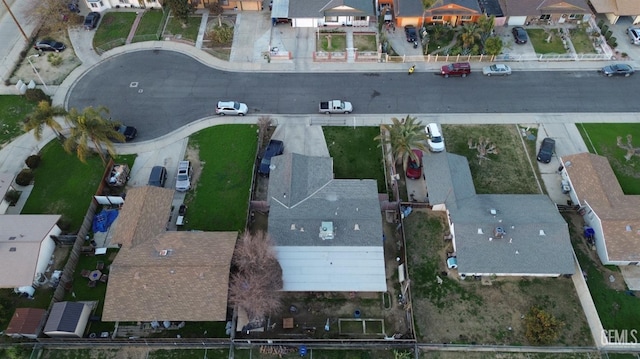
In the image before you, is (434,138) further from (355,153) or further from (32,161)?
(32,161)

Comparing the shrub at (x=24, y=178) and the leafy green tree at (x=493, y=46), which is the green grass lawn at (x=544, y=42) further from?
the shrub at (x=24, y=178)

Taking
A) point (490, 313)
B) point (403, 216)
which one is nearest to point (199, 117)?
point (403, 216)

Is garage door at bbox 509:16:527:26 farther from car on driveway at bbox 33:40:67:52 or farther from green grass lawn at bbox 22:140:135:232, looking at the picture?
car on driveway at bbox 33:40:67:52

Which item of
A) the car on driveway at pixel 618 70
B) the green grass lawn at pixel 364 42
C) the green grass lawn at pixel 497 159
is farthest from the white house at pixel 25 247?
the car on driveway at pixel 618 70

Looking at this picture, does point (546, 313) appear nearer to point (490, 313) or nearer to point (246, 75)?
point (490, 313)

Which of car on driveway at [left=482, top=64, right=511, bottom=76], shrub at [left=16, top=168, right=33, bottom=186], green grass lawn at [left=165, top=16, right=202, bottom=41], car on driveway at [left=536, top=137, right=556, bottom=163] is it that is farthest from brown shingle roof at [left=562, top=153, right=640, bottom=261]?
shrub at [left=16, top=168, right=33, bottom=186]
